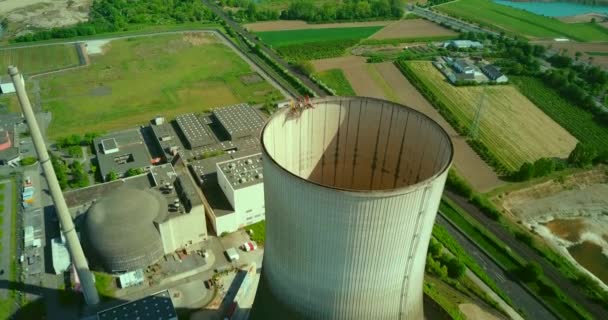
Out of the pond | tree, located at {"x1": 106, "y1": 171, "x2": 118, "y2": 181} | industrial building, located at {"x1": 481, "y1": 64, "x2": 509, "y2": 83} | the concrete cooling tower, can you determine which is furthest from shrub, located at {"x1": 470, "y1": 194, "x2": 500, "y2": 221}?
the pond

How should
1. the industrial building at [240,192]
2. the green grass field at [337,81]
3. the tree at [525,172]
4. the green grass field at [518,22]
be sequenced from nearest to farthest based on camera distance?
the industrial building at [240,192] → the tree at [525,172] → the green grass field at [337,81] → the green grass field at [518,22]

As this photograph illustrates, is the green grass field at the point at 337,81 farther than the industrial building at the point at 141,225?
Yes

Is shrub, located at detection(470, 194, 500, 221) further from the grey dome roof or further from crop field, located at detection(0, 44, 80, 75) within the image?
crop field, located at detection(0, 44, 80, 75)

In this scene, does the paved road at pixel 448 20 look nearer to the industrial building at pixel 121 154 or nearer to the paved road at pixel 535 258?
the paved road at pixel 535 258

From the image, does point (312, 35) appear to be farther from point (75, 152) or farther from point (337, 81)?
point (75, 152)

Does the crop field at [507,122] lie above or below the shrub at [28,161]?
above

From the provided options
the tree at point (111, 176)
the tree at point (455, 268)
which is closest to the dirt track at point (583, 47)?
the tree at point (455, 268)

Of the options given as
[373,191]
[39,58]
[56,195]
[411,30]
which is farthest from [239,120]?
[411,30]
